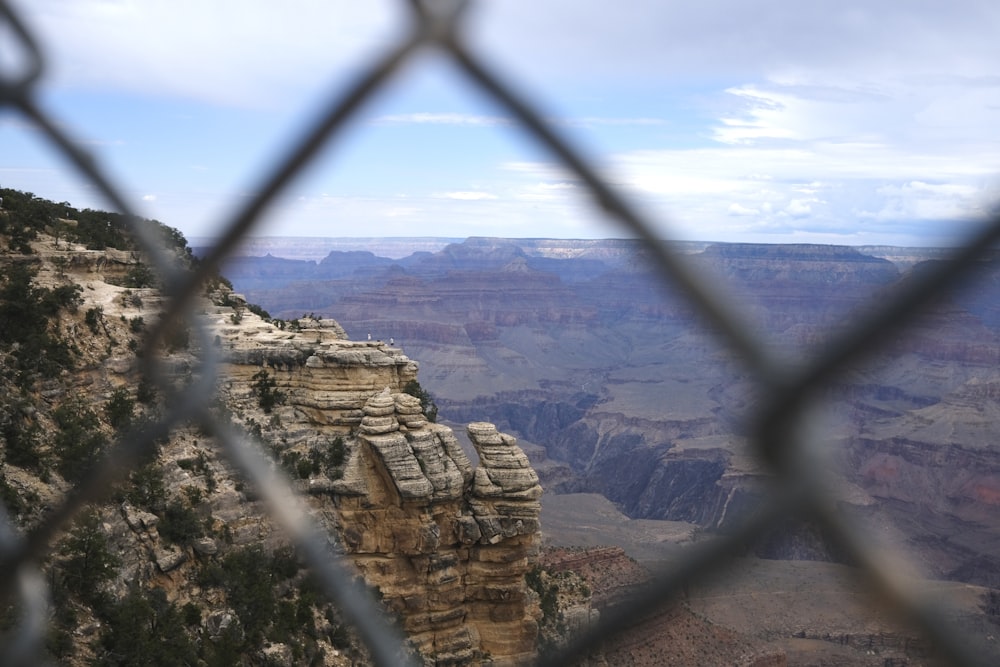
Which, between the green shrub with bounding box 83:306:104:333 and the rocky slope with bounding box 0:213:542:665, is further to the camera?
the green shrub with bounding box 83:306:104:333

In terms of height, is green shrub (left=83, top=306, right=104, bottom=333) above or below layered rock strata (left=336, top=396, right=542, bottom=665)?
above

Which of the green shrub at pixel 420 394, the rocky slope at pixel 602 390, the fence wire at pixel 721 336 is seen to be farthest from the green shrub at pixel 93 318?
the rocky slope at pixel 602 390

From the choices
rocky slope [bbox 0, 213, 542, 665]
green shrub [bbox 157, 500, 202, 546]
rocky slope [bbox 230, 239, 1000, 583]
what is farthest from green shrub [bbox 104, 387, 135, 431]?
rocky slope [bbox 230, 239, 1000, 583]

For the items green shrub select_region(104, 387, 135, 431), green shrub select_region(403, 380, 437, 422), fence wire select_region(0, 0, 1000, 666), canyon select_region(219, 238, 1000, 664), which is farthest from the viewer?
canyon select_region(219, 238, 1000, 664)

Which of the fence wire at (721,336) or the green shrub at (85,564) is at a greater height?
the green shrub at (85,564)

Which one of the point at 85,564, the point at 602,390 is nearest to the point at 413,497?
the point at 85,564

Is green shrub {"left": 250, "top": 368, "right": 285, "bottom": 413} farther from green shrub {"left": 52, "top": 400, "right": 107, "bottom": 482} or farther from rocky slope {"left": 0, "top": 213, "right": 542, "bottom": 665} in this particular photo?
green shrub {"left": 52, "top": 400, "right": 107, "bottom": 482}

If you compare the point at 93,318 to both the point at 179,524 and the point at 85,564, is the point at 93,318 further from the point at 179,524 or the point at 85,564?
the point at 85,564

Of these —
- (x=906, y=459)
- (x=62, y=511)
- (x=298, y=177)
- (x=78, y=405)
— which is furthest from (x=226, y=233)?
(x=906, y=459)

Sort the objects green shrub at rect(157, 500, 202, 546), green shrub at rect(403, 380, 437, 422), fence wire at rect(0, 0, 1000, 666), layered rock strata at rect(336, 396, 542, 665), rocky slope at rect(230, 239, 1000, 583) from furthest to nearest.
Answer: rocky slope at rect(230, 239, 1000, 583), green shrub at rect(403, 380, 437, 422), layered rock strata at rect(336, 396, 542, 665), green shrub at rect(157, 500, 202, 546), fence wire at rect(0, 0, 1000, 666)

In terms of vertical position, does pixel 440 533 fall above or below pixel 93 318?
below

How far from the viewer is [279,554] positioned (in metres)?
11.9

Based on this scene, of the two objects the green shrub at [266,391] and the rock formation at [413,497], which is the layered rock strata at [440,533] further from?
the green shrub at [266,391]

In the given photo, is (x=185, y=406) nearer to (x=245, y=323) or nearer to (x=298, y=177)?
(x=298, y=177)
